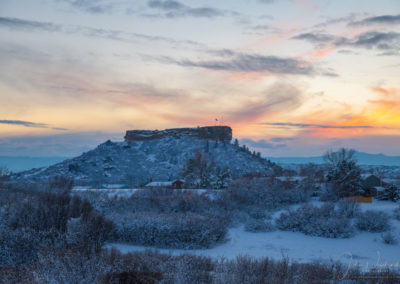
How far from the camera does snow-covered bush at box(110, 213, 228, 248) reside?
18.0 m

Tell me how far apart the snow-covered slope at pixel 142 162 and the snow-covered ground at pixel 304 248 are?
157ft

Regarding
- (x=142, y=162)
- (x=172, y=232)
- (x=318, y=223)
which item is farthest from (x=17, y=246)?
(x=142, y=162)

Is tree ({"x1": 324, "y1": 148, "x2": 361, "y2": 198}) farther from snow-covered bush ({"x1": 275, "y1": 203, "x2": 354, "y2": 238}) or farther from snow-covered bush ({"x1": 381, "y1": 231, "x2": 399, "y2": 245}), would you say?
snow-covered bush ({"x1": 381, "y1": 231, "x2": 399, "y2": 245})

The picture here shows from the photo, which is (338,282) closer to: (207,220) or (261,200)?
(207,220)

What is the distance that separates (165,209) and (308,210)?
35.1ft

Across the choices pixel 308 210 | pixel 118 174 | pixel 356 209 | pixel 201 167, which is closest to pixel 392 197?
pixel 356 209

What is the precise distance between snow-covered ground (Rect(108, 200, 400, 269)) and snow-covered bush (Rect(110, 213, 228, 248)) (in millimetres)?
609

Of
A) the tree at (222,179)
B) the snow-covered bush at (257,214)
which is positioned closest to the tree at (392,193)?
the snow-covered bush at (257,214)

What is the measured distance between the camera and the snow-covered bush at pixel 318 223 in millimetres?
19750

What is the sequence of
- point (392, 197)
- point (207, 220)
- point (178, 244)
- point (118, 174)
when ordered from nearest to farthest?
point (178, 244) < point (207, 220) < point (392, 197) < point (118, 174)

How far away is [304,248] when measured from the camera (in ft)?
58.0

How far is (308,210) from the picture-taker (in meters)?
22.7

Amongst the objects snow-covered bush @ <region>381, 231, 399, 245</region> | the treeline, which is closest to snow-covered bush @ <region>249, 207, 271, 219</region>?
snow-covered bush @ <region>381, 231, 399, 245</region>

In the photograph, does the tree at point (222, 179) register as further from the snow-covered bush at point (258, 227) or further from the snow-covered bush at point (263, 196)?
the snow-covered bush at point (258, 227)
